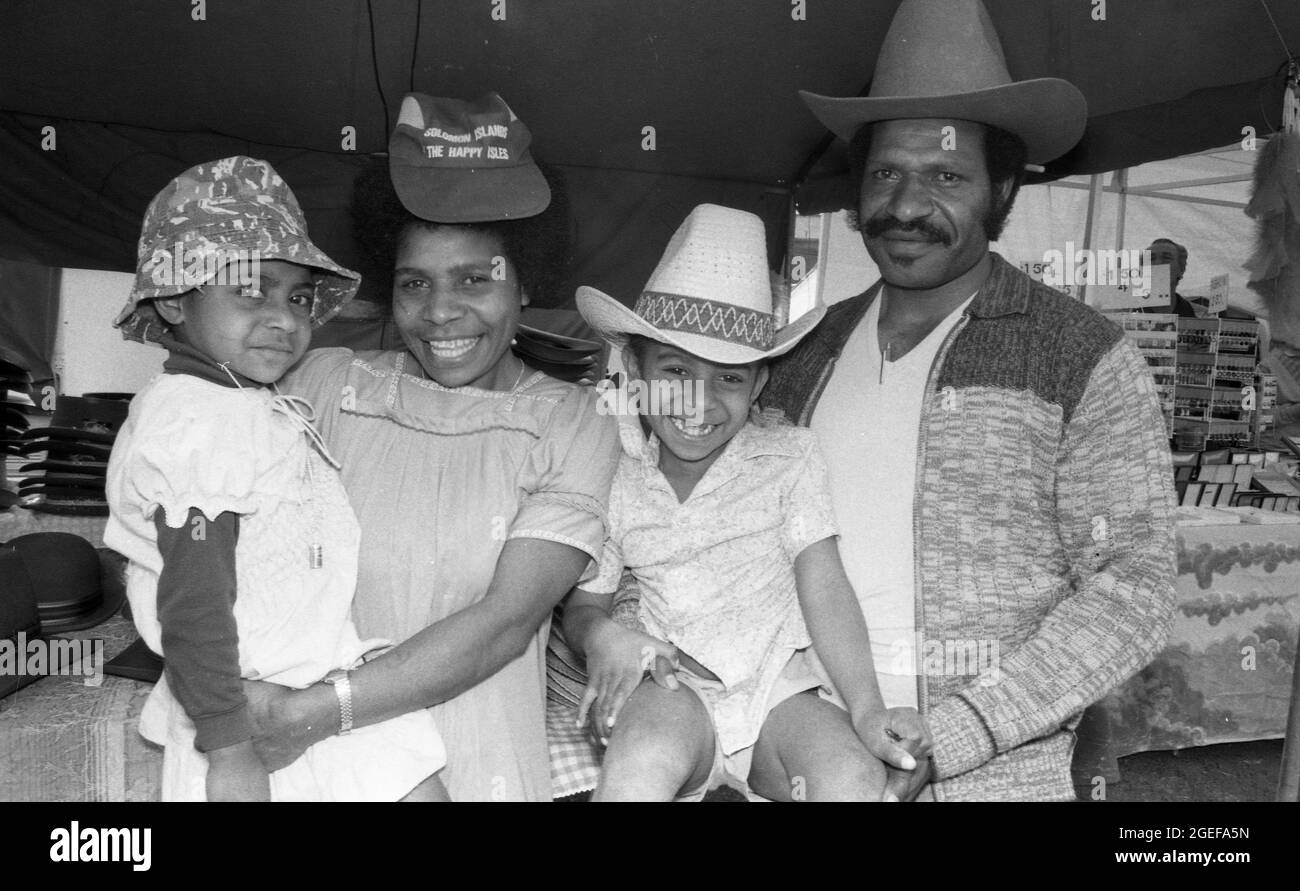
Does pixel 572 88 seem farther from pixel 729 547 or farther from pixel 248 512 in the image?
pixel 248 512

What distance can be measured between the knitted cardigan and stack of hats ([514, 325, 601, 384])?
4.43 ft

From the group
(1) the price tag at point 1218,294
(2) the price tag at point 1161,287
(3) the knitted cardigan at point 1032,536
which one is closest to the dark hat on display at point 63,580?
(3) the knitted cardigan at point 1032,536

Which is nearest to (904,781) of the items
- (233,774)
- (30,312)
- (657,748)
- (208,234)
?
(657,748)

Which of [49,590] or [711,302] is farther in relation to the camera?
[49,590]

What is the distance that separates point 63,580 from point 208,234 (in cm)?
122

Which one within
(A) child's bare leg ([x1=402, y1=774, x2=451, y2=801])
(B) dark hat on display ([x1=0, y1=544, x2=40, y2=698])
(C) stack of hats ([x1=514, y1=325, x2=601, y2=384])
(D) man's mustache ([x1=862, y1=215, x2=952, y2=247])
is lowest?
(A) child's bare leg ([x1=402, y1=774, x2=451, y2=801])

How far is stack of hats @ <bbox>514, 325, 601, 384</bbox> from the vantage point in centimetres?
335

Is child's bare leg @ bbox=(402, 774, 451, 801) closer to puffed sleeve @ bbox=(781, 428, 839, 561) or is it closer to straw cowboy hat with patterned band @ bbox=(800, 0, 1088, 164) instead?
puffed sleeve @ bbox=(781, 428, 839, 561)

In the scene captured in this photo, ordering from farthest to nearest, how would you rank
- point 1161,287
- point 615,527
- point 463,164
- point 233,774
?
point 1161,287 < point 463,164 < point 615,527 < point 233,774

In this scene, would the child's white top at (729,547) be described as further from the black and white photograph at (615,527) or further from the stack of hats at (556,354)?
the stack of hats at (556,354)

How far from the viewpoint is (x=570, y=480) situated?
2115 mm

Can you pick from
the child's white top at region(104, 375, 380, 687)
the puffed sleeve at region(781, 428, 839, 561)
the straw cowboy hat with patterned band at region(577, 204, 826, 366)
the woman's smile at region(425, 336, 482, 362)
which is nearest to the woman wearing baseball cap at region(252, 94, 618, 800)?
the woman's smile at region(425, 336, 482, 362)

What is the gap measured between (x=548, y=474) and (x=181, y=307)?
0.80 metres

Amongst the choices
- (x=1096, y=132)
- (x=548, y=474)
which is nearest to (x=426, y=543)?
(x=548, y=474)
